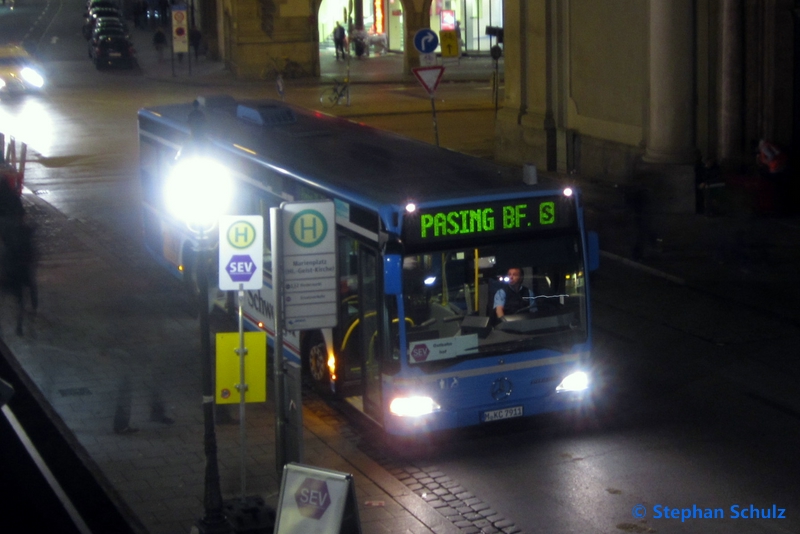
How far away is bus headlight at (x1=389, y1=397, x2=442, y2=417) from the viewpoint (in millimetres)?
9828

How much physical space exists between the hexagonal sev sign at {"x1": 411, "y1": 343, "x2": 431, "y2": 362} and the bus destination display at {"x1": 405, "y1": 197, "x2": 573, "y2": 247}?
2.92 ft

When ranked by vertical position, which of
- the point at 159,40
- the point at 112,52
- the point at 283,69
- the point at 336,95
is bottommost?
the point at 336,95

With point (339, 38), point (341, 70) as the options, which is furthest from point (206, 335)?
point (339, 38)

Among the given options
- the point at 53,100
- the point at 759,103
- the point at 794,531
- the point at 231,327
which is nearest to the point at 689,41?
the point at 759,103

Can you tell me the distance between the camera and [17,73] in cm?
4319

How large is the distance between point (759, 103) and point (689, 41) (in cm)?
168

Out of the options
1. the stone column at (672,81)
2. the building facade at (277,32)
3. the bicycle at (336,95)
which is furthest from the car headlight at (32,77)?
the stone column at (672,81)

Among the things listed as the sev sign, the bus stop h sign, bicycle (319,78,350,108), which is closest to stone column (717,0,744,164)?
the bus stop h sign

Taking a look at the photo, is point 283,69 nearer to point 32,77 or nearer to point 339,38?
point 339,38

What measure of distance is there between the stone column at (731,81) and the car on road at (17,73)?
30172 mm

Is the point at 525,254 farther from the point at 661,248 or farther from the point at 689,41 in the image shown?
the point at 689,41

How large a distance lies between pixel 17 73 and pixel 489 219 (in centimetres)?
3723

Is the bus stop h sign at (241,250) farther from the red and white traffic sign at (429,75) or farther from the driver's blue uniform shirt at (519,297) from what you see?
the red and white traffic sign at (429,75)

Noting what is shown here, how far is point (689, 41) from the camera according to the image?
68.5 feet
